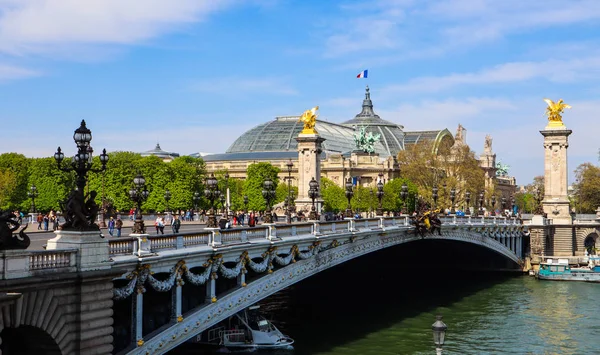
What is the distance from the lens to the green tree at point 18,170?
8662cm

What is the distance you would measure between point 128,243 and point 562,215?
240 ft

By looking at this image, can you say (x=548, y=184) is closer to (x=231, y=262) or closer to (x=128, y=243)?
Answer: (x=231, y=262)

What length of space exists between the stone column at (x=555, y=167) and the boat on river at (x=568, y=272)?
1416 centimetres

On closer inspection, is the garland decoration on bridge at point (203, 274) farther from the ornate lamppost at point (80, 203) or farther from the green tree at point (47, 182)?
the green tree at point (47, 182)

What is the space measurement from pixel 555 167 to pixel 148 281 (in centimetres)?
7530

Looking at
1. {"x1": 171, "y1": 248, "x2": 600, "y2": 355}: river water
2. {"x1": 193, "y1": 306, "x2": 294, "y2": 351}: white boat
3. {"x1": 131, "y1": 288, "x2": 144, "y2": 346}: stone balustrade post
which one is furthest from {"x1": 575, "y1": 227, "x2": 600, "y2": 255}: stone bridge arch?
{"x1": 131, "y1": 288, "x2": 144, "y2": 346}: stone balustrade post

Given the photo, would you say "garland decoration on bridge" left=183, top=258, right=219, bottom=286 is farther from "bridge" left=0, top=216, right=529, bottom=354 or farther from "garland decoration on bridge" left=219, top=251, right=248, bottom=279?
"garland decoration on bridge" left=219, top=251, right=248, bottom=279

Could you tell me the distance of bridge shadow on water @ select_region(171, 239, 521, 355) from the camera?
46750 mm

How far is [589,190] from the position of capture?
115750 millimetres

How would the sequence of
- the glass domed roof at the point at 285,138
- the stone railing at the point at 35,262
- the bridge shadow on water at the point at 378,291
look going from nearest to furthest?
the stone railing at the point at 35,262 → the bridge shadow on water at the point at 378,291 → the glass domed roof at the point at 285,138

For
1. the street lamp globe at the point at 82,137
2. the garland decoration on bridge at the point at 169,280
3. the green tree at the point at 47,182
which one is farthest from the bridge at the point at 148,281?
the green tree at the point at 47,182

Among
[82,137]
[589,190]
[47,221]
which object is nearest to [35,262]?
[82,137]

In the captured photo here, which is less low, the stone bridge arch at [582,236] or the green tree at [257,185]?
the green tree at [257,185]

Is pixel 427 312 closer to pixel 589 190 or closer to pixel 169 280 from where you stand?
pixel 169 280
